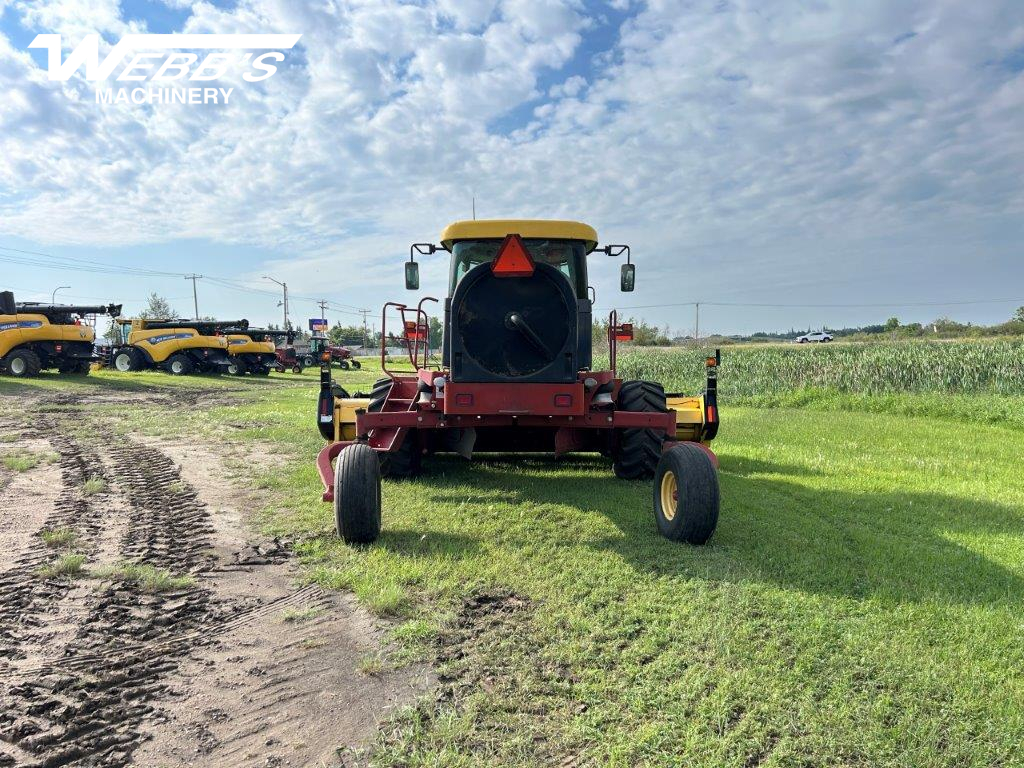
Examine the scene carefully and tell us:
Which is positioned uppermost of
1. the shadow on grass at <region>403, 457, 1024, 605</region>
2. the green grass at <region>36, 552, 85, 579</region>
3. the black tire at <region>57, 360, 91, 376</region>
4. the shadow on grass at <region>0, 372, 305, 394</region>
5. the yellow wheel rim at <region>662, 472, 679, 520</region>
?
the black tire at <region>57, 360, 91, 376</region>

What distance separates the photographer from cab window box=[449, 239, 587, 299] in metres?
6.51

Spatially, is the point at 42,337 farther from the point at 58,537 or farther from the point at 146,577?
the point at 146,577

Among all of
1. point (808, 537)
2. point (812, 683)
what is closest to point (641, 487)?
point (808, 537)

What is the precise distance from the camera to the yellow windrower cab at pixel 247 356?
87.0ft

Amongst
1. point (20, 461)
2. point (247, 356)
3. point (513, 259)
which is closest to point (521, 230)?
point (513, 259)

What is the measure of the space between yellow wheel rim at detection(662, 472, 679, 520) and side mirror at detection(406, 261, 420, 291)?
3488 mm

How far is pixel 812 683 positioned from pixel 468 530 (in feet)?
9.03

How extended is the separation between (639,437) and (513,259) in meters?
2.25

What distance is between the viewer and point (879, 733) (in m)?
2.45

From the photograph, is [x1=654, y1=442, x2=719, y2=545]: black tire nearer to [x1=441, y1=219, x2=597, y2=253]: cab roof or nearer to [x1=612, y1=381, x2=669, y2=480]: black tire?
[x1=612, y1=381, x2=669, y2=480]: black tire

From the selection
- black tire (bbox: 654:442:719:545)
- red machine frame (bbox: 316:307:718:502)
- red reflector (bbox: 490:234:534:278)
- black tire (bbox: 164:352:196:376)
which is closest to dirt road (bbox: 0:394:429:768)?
red machine frame (bbox: 316:307:718:502)

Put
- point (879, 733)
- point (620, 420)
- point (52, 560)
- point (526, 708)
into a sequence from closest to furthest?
point (879, 733), point (526, 708), point (52, 560), point (620, 420)

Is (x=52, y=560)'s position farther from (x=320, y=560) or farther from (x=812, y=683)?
(x=812, y=683)

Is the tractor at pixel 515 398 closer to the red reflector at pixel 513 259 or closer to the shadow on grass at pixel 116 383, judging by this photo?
the red reflector at pixel 513 259
